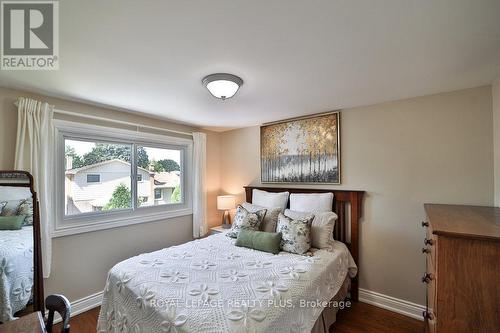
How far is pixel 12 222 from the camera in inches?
76.5

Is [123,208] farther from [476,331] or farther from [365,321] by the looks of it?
[476,331]

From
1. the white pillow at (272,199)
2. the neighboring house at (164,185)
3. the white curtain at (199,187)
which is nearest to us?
the white pillow at (272,199)

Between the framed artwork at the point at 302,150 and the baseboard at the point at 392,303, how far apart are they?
1318 millimetres

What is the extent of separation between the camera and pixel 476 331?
99cm

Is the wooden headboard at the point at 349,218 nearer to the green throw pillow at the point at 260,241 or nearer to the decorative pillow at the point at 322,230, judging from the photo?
the decorative pillow at the point at 322,230

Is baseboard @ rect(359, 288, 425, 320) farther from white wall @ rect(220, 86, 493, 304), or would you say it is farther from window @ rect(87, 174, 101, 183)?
window @ rect(87, 174, 101, 183)

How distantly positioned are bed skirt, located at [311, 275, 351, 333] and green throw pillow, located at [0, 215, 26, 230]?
8.60 feet

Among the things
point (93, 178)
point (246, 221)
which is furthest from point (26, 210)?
point (246, 221)

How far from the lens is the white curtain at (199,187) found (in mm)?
3632

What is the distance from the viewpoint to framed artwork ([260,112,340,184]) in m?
2.88

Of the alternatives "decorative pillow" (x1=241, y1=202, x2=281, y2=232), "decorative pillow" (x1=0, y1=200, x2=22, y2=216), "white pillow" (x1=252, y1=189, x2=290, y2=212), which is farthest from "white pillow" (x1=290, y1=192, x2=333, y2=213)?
"decorative pillow" (x1=0, y1=200, x2=22, y2=216)

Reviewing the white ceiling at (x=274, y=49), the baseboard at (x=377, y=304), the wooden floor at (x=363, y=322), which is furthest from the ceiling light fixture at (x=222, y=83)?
the baseboard at (x=377, y=304)

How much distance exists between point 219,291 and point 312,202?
1.64 metres

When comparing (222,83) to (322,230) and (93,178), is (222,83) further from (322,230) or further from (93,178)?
(93,178)
